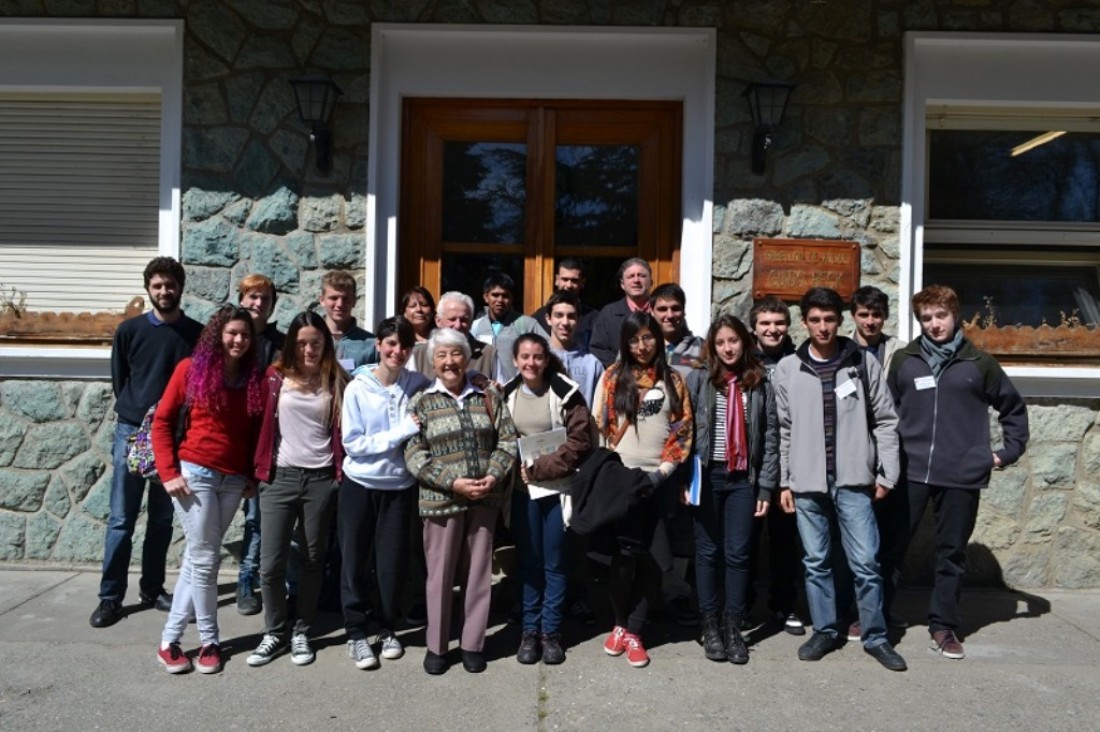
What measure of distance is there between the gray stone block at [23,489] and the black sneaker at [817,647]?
15.6 feet

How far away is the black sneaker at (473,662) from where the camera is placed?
172 inches

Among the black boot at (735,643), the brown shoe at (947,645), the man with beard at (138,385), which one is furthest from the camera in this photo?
the man with beard at (138,385)

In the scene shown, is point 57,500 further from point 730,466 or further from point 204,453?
point 730,466

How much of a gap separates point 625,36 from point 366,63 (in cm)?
168

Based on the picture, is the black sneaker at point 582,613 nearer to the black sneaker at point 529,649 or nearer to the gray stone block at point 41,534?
the black sneaker at point 529,649

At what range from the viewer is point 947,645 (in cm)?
468

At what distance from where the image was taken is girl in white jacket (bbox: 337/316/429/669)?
14.3ft

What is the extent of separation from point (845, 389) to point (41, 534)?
5022mm

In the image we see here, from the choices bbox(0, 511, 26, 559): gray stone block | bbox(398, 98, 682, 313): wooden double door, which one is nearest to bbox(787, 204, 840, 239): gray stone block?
bbox(398, 98, 682, 313): wooden double door

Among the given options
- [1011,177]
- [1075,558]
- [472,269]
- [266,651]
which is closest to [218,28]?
[472,269]

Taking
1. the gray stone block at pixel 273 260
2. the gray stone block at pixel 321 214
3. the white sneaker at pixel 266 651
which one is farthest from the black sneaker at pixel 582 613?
the gray stone block at pixel 321 214

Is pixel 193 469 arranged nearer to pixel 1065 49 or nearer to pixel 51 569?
pixel 51 569

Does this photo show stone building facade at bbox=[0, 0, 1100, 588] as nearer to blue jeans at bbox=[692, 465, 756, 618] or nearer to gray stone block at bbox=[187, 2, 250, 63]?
gray stone block at bbox=[187, 2, 250, 63]

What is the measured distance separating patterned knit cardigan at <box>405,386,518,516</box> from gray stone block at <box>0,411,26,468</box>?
3.21m
